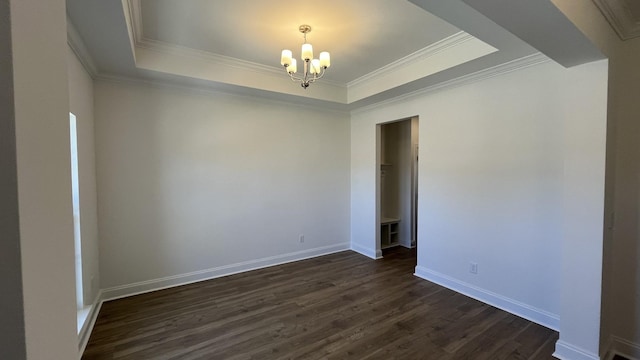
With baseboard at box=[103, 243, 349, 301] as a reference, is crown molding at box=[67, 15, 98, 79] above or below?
above

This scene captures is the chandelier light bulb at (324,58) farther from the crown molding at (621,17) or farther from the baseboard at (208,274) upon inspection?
the baseboard at (208,274)

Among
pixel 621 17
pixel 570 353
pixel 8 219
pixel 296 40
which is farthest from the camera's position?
pixel 296 40

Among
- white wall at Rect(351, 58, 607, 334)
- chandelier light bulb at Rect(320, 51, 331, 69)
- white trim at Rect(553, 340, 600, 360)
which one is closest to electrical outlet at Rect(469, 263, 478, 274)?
white wall at Rect(351, 58, 607, 334)

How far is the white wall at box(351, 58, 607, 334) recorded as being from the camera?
2562 millimetres

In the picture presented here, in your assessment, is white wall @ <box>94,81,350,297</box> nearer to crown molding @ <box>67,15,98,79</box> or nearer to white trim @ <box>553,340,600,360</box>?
crown molding @ <box>67,15,98,79</box>

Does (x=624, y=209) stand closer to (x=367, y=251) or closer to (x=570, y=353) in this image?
(x=570, y=353)

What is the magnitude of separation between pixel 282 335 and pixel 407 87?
320 centimetres

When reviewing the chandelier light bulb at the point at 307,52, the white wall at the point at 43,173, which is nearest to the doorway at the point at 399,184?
the chandelier light bulb at the point at 307,52

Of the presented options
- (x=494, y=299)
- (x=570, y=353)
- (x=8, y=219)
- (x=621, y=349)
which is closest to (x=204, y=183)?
(x=8, y=219)

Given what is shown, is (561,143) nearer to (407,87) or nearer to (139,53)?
(407,87)

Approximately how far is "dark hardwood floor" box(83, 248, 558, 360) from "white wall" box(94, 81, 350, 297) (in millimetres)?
410

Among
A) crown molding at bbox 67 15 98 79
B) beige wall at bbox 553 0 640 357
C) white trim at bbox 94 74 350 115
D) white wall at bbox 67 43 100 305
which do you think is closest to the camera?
crown molding at bbox 67 15 98 79

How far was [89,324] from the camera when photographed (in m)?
2.53

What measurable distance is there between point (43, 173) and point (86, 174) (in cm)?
282
